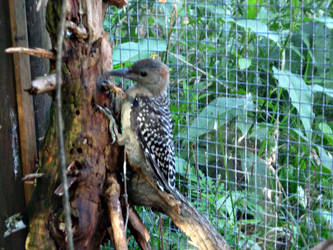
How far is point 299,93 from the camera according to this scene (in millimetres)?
3070

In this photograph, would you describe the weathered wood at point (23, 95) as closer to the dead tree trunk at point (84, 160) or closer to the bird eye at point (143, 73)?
the dead tree trunk at point (84, 160)

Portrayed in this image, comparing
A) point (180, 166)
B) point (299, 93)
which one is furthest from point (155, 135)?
point (299, 93)

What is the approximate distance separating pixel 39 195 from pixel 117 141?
0.49 meters

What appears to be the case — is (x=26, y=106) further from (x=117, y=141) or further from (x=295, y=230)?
(x=295, y=230)

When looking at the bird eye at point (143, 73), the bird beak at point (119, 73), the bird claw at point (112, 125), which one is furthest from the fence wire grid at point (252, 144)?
the bird claw at point (112, 125)

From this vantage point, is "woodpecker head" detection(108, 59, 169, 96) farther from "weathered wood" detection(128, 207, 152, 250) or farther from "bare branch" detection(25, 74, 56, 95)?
"weathered wood" detection(128, 207, 152, 250)

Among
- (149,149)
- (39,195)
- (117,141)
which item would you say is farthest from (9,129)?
(149,149)

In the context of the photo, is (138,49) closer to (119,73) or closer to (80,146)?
(119,73)

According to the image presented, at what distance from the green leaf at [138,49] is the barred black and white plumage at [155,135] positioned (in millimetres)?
696

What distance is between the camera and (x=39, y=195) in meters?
2.42

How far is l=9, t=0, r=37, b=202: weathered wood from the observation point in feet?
8.02

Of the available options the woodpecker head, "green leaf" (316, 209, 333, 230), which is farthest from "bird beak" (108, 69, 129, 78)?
"green leaf" (316, 209, 333, 230)

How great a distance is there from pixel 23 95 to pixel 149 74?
714 mm

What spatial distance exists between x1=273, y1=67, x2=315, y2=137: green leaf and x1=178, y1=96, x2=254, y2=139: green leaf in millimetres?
269
